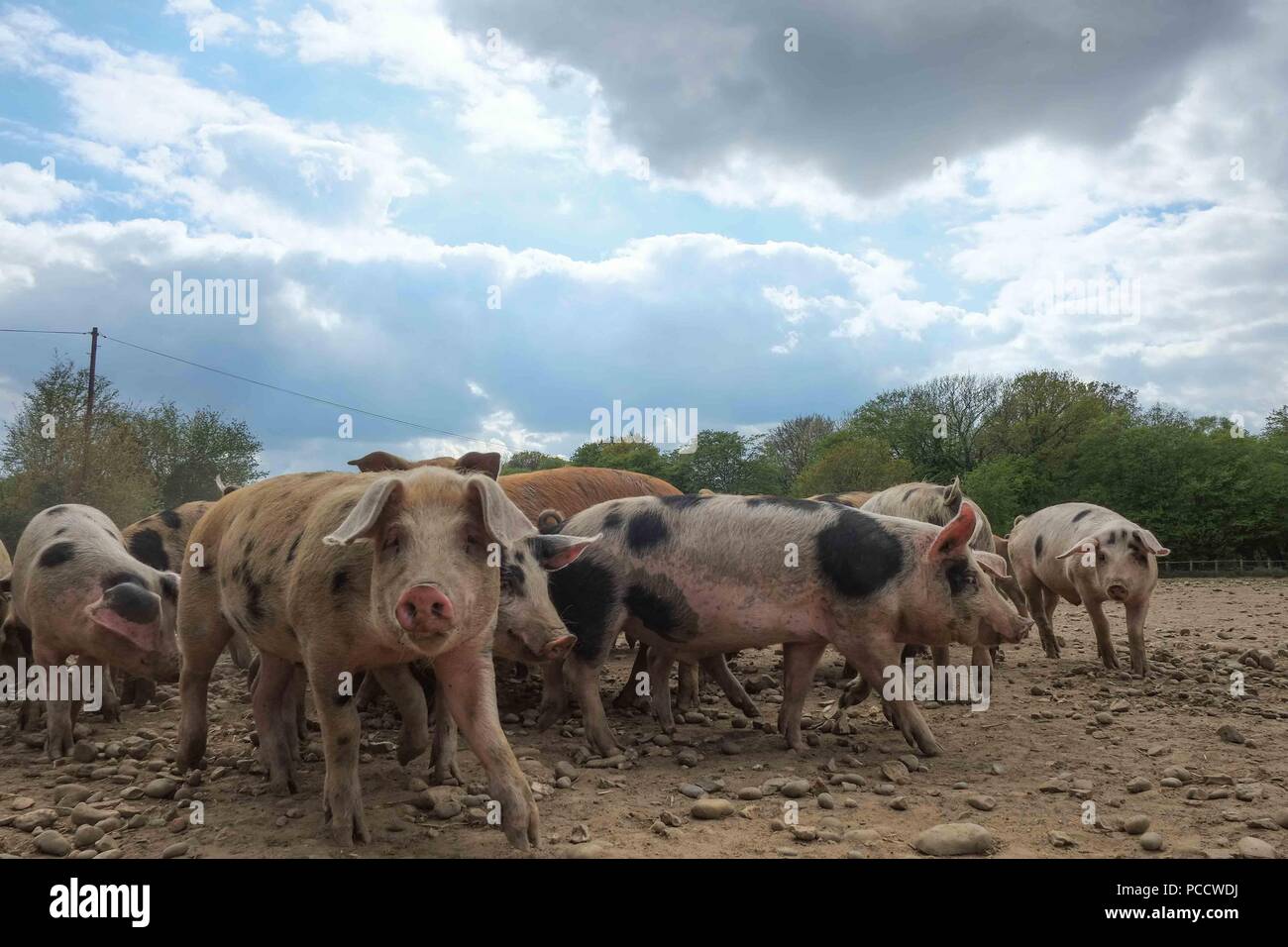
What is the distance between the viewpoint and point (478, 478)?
4039mm

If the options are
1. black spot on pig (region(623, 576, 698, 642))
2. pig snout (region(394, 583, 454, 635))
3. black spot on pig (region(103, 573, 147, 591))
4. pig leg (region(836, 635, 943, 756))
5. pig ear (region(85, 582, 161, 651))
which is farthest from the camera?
black spot on pig (region(103, 573, 147, 591))

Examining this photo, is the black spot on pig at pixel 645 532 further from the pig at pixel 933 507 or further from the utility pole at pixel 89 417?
the utility pole at pixel 89 417

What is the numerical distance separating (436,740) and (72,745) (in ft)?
10.7

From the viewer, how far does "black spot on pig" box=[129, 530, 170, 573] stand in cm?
984

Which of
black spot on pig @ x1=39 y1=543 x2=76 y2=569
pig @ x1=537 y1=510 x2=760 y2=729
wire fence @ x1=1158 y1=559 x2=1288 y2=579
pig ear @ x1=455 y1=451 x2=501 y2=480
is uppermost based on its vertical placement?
pig ear @ x1=455 y1=451 x2=501 y2=480

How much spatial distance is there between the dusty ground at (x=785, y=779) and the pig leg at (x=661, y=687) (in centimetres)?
14

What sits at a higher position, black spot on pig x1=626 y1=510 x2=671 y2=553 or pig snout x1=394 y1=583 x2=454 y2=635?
black spot on pig x1=626 y1=510 x2=671 y2=553

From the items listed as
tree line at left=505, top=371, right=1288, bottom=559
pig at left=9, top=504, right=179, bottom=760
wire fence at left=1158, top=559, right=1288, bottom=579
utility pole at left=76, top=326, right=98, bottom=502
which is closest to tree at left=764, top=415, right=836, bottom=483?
tree line at left=505, top=371, right=1288, bottom=559

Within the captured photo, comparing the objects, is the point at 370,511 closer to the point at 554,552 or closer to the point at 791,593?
the point at 554,552

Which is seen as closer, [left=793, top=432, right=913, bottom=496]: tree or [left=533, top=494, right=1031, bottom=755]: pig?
[left=533, top=494, right=1031, bottom=755]: pig

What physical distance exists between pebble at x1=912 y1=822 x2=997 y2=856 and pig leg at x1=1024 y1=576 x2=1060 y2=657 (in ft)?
26.6

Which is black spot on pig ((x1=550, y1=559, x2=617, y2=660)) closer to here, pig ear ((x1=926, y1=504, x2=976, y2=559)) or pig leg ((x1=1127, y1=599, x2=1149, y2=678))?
pig ear ((x1=926, y1=504, x2=976, y2=559))
